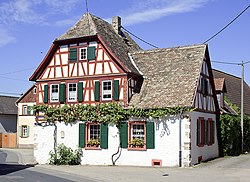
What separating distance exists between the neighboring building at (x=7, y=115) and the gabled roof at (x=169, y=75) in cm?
3462

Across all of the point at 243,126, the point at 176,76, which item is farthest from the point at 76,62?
the point at 243,126

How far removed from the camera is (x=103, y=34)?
2816cm

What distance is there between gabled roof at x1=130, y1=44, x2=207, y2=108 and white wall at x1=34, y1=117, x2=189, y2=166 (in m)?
1.34

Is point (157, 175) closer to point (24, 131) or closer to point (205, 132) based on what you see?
point (205, 132)

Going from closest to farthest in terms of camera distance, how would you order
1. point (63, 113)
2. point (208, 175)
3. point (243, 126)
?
point (208, 175)
point (63, 113)
point (243, 126)

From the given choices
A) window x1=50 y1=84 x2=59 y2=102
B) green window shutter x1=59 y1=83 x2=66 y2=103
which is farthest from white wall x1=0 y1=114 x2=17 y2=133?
green window shutter x1=59 y1=83 x2=66 y2=103

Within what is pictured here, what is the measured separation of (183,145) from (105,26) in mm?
11539

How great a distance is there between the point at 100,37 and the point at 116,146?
721cm

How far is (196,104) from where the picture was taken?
2483 cm

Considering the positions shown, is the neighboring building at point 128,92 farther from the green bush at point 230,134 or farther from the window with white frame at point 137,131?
the green bush at point 230,134

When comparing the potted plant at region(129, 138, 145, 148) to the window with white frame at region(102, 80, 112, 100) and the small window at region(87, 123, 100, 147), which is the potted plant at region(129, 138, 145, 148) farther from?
the window with white frame at region(102, 80, 112, 100)

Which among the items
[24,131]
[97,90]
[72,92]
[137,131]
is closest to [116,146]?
[137,131]

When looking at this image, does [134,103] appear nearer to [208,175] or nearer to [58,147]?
[58,147]

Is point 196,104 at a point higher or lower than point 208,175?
higher
